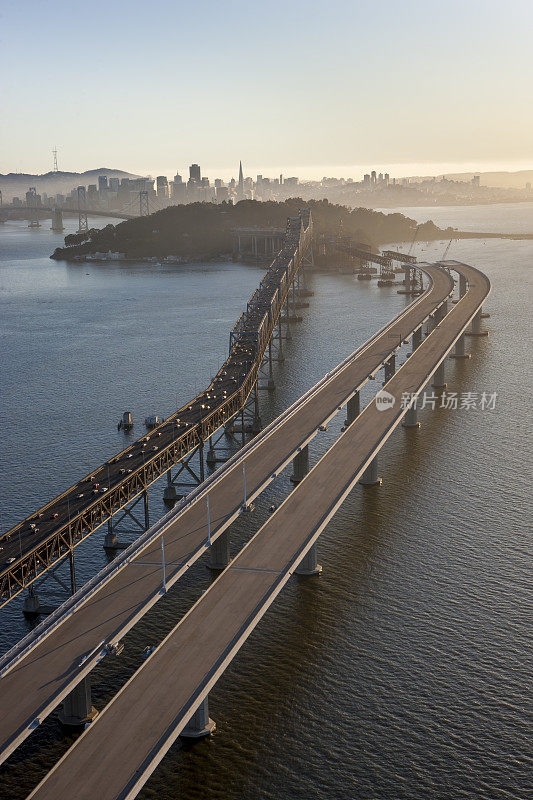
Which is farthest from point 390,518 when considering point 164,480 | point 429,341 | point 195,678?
point 429,341

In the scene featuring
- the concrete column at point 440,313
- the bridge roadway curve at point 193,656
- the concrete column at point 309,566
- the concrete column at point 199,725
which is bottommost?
the concrete column at point 199,725

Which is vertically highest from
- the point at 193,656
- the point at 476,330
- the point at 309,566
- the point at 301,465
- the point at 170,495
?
the point at 476,330

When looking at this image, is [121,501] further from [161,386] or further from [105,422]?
[161,386]

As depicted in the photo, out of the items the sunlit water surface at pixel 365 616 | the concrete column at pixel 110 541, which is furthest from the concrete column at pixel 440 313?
the concrete column at pixel 110 541

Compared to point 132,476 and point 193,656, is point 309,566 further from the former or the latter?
point 193,656

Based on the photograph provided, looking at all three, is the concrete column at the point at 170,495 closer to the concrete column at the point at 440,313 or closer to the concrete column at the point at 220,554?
the concrete column at the point at 220,554

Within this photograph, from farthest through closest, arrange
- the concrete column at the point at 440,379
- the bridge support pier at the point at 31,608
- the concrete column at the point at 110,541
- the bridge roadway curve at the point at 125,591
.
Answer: the concrete column at the point at 440,379 < the concrete column at the point at 110,541 < the bridge support pier at the point at 31,608 < the bridge roadway curve at the point at 125,591

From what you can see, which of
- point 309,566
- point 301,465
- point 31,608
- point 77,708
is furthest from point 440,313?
point 77,708

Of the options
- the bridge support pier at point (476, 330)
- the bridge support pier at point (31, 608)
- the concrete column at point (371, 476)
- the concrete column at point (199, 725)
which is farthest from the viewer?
the bridge support pier at point (476, 330)

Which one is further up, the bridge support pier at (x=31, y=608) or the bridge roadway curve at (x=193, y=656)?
the bridge roadway curve at (x=193, y=656)
